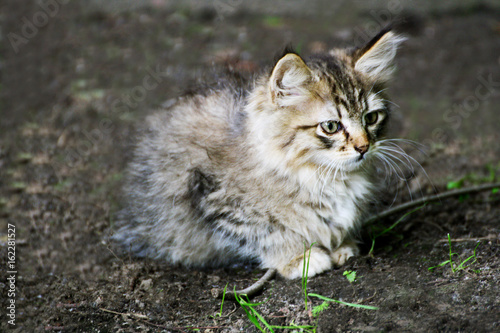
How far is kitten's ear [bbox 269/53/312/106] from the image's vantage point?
287 centimetres

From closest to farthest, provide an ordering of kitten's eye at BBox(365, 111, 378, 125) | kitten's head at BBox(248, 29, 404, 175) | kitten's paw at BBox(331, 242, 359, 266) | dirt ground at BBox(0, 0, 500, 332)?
dirt ground at BBox(0, 0, 500, 332)
kitten's head at BBox(248, 29, 404, 175)
kitten's eye at BBox(365, 111, 378, 125)
kitten's paw at BBox(331, 242, 359, 266)

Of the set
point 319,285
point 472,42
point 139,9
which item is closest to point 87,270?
point 319,285

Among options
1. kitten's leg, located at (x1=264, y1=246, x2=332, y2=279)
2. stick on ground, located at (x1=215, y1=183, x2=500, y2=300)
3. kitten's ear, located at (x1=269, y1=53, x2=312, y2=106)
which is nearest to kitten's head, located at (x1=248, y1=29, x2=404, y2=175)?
kitten's ear, located at (x1=269, y1=53, x2=312, y2=106)

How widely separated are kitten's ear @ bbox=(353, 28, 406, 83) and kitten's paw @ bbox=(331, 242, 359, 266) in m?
1.17

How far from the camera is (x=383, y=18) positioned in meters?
6.86

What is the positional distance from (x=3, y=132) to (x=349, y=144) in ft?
12.7

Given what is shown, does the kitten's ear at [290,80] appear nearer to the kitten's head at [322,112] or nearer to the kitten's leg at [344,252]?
the kitten's head at [322,112]

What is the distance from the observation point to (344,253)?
11.0 ft

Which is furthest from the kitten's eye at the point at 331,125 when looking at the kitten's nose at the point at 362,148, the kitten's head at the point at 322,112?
the kitten's nose at the point at 362,148

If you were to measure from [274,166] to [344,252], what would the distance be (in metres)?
0.81

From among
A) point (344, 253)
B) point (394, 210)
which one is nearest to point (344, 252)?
point (344, 253)

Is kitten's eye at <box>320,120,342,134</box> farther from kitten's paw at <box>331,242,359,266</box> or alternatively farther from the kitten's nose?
kitten's paw at <box>331,242,359,266</box>

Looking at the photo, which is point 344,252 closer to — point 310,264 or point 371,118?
point 310,264

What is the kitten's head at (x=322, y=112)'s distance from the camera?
295cm
